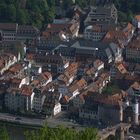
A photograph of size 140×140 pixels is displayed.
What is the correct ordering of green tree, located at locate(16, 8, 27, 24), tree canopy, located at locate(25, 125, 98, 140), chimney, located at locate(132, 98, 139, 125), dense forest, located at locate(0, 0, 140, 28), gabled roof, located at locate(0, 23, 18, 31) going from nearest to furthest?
1. tree canopy, located at locate(25, 125, 98, 140)
2. chimney, located at locate(132, 98, 139, 125)
3. gabled roof, located at locate(0, 23, 18, 31)
4. green tree, located at locate(16, 8, 27, 24)
5. dense forest, located at locate(0, 0, 140, 28)

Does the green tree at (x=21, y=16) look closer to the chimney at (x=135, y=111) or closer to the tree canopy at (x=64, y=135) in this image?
the chimney at (x=135, y=111)

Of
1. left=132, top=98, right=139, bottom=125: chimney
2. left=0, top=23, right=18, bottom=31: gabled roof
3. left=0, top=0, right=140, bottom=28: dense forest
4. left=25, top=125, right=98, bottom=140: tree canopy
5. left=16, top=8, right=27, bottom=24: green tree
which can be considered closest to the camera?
left=25, top=125, right=98, bottom=140: tree canopy

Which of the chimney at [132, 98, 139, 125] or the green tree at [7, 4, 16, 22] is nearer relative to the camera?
the chimney at [132, 98, 139, 125]

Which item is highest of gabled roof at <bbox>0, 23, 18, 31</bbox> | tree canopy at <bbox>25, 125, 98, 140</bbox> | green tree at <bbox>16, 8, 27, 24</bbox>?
green tree at <bbox>16, 8, 27, 24</bbox>

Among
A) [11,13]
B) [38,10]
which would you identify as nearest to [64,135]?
[11,13]

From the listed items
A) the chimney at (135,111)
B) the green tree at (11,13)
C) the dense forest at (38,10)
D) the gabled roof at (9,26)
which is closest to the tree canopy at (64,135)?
the chimney at (135,111)

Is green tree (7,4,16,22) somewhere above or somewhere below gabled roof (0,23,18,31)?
above

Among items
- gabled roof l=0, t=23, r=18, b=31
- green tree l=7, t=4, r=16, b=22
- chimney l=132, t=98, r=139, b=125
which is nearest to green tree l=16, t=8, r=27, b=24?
green tree l=7, t=4, r=16, b=22

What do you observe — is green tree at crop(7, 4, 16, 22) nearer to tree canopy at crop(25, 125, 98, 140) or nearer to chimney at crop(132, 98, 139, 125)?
chimney at crop(132, 98, 139, 125)

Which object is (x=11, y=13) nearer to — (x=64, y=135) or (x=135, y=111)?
(x=135, y=111)
